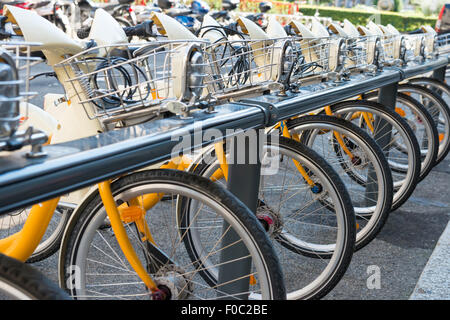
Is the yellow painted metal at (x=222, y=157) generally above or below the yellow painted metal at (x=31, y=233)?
above

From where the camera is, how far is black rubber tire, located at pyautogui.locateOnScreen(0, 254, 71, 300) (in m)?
1.17

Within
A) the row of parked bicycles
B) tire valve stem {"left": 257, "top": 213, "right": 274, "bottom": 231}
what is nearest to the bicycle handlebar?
the row of parked bicycles

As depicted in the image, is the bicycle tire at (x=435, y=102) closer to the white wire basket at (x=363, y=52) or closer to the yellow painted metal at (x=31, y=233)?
the white wire basket at (x=363, y=52)

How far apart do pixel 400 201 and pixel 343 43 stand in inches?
43.5

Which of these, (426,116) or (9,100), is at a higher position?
(9,100)

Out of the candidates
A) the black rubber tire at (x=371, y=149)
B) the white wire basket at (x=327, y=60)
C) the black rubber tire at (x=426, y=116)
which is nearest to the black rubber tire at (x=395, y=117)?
the white wire basket at (x=327, y=60)

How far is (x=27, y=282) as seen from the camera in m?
1.17

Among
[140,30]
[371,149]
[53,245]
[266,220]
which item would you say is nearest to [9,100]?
[266,220]

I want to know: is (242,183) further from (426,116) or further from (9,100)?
(426,116)

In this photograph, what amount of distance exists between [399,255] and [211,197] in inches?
78.8

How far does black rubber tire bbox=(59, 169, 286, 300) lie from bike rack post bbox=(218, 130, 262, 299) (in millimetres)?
364

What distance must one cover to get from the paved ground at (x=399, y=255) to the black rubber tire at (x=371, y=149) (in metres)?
0.20

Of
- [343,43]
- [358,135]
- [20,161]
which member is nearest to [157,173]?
[20,161]

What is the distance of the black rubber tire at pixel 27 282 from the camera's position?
3.83 ft
